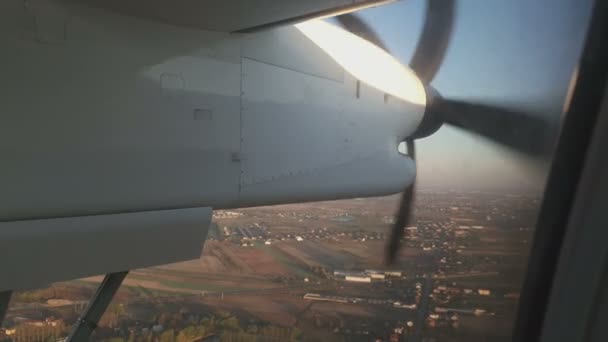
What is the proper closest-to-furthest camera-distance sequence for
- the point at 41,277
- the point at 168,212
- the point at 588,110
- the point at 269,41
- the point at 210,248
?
1. the point at 588,110
2. the point at 41,277
3. the point at 168,212
4. the point at 269,41
5. the point at 210,248

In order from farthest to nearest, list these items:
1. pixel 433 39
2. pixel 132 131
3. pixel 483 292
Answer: pixel 433 39
pixel 483 292
pixel 132 131

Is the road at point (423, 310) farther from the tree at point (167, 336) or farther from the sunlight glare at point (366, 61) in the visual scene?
the tree at point (167, 336)

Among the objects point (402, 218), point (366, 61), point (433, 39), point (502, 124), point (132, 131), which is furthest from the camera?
point (402, 218)

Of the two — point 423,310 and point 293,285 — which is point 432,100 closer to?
point 423,310

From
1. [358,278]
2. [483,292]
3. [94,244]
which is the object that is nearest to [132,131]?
[94,244]

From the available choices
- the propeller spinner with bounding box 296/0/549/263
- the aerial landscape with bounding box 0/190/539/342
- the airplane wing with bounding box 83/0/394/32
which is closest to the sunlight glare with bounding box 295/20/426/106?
the propeller spinner with bounding box 296/0/549/263

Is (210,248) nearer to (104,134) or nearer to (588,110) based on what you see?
(104,134)

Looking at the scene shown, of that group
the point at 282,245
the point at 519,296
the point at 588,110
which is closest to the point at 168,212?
the point at 519,296
